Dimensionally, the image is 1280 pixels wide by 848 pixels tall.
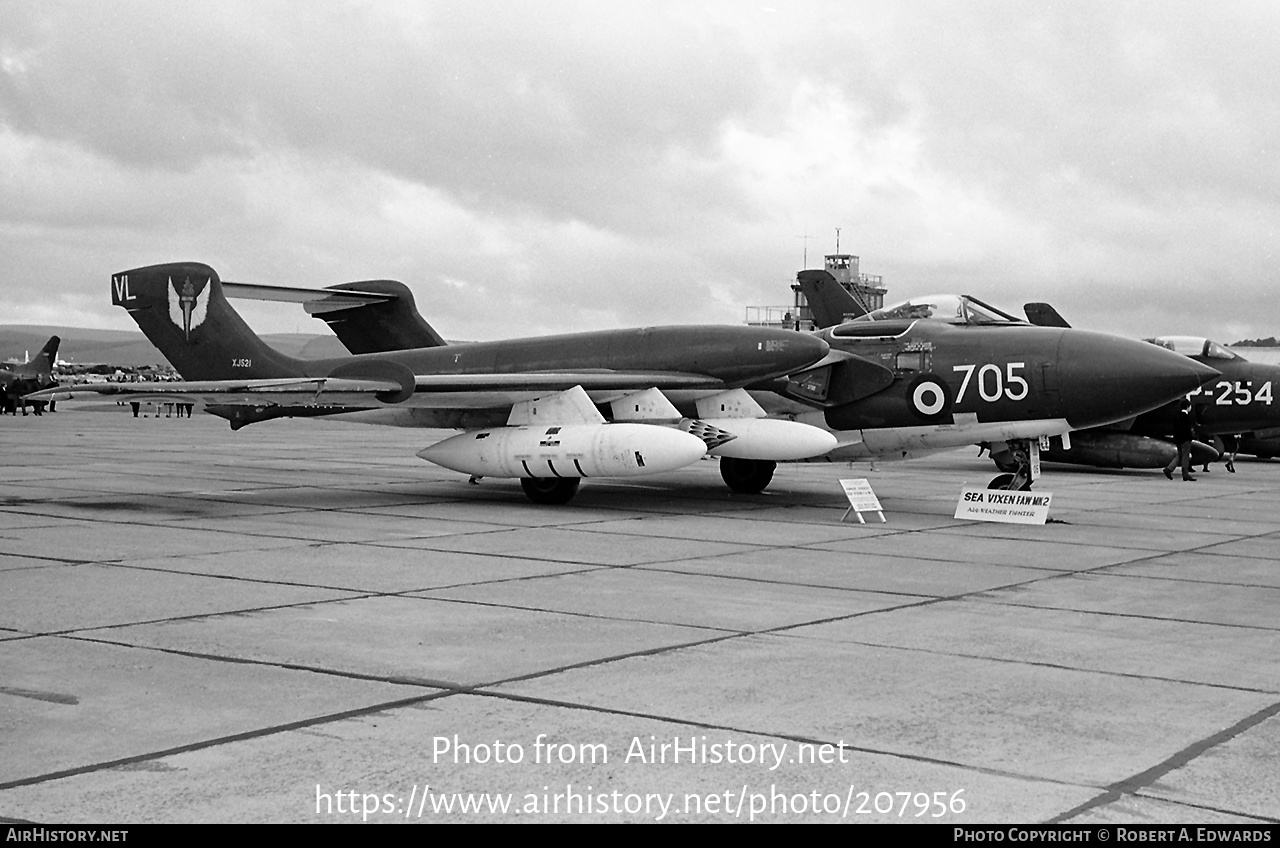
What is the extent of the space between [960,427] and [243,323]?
8.77m

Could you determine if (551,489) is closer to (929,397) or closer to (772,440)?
(772,440)

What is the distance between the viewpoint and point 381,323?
18.5 m

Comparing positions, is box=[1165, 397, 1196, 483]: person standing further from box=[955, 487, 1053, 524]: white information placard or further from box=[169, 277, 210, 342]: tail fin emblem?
box=[169, 277, 210, 342]: tail fin emblem

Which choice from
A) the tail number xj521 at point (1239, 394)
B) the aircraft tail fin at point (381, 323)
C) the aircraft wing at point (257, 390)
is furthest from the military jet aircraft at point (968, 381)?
the tail number xj521 at point (1239, 394)

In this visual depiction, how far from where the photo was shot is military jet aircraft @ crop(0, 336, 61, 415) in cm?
5291

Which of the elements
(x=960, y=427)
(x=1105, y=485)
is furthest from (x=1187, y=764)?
(x=1105, y=485)

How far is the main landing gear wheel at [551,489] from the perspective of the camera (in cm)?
1470

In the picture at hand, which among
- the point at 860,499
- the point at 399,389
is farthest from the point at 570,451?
the point at 860,499

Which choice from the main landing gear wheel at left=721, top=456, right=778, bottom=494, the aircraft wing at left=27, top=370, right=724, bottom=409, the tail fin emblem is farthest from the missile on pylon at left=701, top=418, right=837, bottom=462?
the tail fin emblem

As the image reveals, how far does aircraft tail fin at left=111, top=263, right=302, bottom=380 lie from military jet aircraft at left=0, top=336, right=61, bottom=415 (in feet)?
125

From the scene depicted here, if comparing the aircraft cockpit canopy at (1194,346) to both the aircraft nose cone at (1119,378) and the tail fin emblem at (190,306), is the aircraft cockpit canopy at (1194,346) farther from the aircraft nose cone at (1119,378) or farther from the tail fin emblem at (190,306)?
the tail fin emblem at (190,306)

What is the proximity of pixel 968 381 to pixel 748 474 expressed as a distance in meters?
3.29
